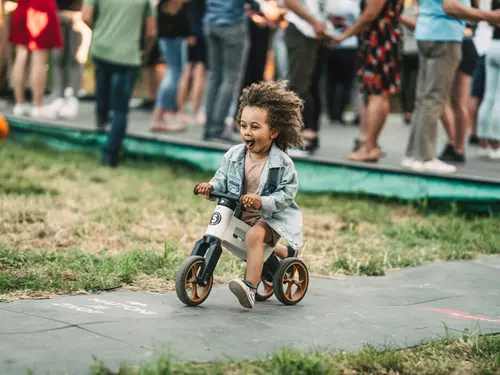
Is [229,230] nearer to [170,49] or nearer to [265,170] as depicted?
[265,170]

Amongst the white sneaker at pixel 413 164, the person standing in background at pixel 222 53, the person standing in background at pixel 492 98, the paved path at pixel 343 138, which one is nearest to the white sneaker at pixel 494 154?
the person standing in background at pixel 492 98

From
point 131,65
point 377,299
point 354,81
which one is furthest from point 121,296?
point 354,81

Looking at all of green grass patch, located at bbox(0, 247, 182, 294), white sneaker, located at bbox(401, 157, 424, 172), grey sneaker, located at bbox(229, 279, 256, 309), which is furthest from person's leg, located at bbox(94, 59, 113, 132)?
grey sneaker, located at bbox(229, 279, 256, 309)

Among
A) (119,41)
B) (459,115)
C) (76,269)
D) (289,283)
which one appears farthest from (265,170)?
(119,41)

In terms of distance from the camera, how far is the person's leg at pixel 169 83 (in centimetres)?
1055

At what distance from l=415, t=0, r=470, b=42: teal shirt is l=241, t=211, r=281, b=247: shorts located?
3.71 meters

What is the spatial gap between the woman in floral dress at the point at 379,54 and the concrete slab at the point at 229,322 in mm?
3016

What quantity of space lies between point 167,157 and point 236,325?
5.89 m

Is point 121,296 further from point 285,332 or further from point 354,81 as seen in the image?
point 354,81

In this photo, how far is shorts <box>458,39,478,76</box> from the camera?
9281mm

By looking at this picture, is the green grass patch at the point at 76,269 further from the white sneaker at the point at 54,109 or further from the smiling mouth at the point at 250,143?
the white sneaker at the point at 54,109

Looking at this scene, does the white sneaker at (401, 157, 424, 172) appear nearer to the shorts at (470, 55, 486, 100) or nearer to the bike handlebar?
the shorts at (470, 55, 486, 100)

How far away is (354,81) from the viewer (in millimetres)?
13414

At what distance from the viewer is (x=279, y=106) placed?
16.1 feet
